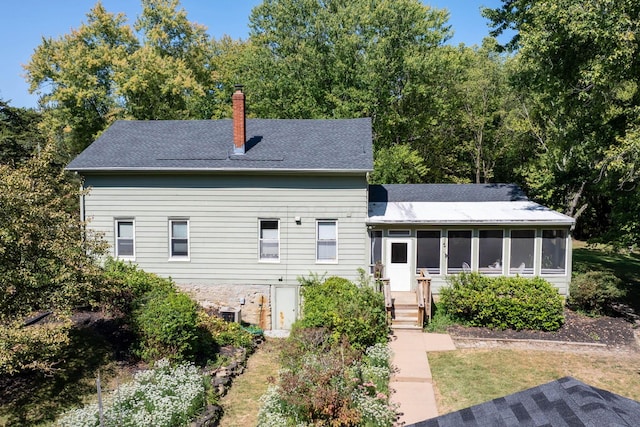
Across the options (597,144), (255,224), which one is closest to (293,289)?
(255,224)

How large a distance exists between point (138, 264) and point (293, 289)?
559cm

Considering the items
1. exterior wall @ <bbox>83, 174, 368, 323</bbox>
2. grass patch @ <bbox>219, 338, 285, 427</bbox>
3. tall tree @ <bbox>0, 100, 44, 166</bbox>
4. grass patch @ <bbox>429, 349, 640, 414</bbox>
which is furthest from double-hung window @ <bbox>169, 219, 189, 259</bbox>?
tall tree @ <bbox>0, 100, 44, 166</bbox>

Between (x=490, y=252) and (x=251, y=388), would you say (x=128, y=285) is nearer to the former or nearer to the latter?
(x=251, y=388)

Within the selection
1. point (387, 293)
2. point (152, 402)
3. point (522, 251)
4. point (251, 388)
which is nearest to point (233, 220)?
point (387, 293)

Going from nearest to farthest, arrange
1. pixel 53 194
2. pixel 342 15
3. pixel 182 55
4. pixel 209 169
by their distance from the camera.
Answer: pixel 53 194, pixel 209 169, pixel 342 15, pixel 182 55

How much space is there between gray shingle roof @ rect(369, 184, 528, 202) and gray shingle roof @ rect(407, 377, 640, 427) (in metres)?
13.6

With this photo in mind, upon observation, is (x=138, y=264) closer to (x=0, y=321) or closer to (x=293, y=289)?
(x=293, y=289)

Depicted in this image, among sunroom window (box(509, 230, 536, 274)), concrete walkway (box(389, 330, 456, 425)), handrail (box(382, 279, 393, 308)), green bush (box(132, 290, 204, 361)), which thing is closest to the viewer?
concrete walkway (box(389, 330, 456, 425))

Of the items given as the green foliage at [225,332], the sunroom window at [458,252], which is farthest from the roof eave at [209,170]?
the green foliage at [225,332]

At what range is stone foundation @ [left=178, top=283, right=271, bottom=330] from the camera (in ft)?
52.7

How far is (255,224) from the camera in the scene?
15.9 meters

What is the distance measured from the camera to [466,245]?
53.6 feet

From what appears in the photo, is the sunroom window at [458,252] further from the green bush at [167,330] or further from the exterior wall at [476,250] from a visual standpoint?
the green bush at [167,330]

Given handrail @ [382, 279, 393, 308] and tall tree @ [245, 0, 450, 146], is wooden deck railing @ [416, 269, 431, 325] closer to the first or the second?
handrail @ [382, 279, 393, 308]
